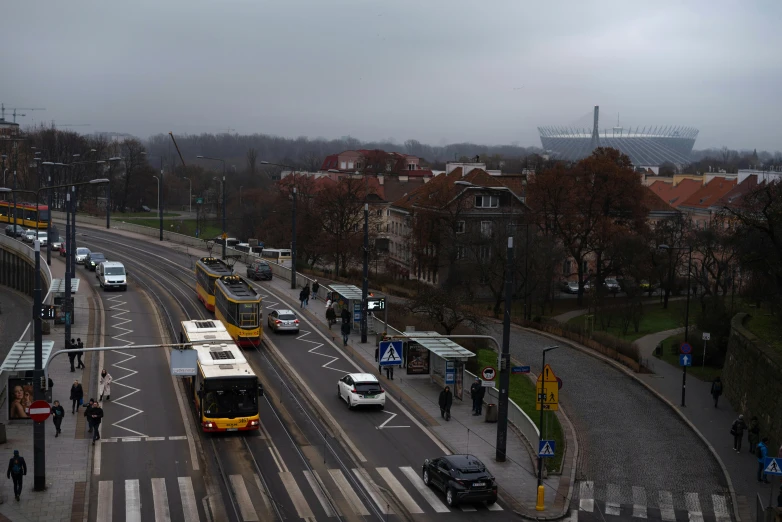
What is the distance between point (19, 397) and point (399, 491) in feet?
52.2

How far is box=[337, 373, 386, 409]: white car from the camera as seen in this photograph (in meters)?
37.0

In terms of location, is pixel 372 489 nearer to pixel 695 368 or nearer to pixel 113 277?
pixel 695 368

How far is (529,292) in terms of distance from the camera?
64.5m

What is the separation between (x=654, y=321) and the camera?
68562mm

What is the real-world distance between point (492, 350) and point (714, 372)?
1286cm

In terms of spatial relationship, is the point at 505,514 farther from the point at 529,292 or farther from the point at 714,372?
the point at 529,292

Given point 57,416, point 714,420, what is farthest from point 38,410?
point 714,420

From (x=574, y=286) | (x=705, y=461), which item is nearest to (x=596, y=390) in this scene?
(x=705, y=461)

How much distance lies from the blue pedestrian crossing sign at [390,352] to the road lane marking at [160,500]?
13.6 m

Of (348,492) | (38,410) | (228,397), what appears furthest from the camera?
(228,397)

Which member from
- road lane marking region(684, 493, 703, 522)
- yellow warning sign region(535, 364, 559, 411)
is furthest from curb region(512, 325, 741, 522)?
yellow warning sign region(535, 364, 559, 411)

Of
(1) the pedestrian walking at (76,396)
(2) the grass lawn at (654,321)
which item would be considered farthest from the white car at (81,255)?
(1) the pedestrian walking at (76,396)

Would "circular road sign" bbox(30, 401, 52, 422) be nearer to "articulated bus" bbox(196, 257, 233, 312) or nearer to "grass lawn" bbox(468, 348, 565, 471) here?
"grass lawn" bbox(468, 348, 565, 471)

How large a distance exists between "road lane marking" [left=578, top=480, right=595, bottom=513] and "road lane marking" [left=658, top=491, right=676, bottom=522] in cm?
207
